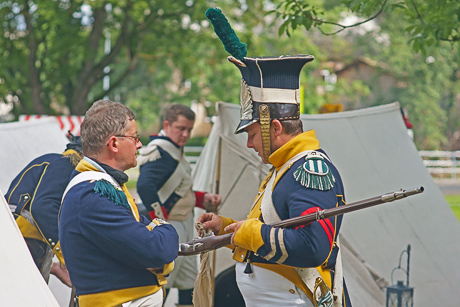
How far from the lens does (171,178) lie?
529cm

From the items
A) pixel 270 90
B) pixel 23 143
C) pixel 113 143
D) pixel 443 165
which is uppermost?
pixel 443 165

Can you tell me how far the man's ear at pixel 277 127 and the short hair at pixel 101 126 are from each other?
655mm

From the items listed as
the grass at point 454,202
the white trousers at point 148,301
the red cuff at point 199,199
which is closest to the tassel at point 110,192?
the white trousers at point 148,301

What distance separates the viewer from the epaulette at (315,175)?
2566mm

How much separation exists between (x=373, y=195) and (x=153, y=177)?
6.72ft

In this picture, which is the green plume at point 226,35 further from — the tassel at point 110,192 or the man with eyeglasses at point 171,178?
the man with eyeglasses at point 171,178

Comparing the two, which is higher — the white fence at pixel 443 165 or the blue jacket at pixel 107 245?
the white fence at pixel 443 165

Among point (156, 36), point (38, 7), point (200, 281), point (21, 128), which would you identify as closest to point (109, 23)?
point (156, 36)

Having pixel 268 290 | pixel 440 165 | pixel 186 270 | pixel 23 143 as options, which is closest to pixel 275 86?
pixel 268 290

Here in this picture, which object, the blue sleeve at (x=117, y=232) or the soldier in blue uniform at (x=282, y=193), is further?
the soldier in blue uniform at (x=282, y=193)

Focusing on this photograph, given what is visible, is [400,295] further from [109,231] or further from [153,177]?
[109,231]

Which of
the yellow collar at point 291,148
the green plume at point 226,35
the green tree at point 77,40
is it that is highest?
the green tree at point 77,40

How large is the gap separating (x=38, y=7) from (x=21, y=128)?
7.06m

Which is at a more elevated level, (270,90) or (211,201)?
(270,90)
